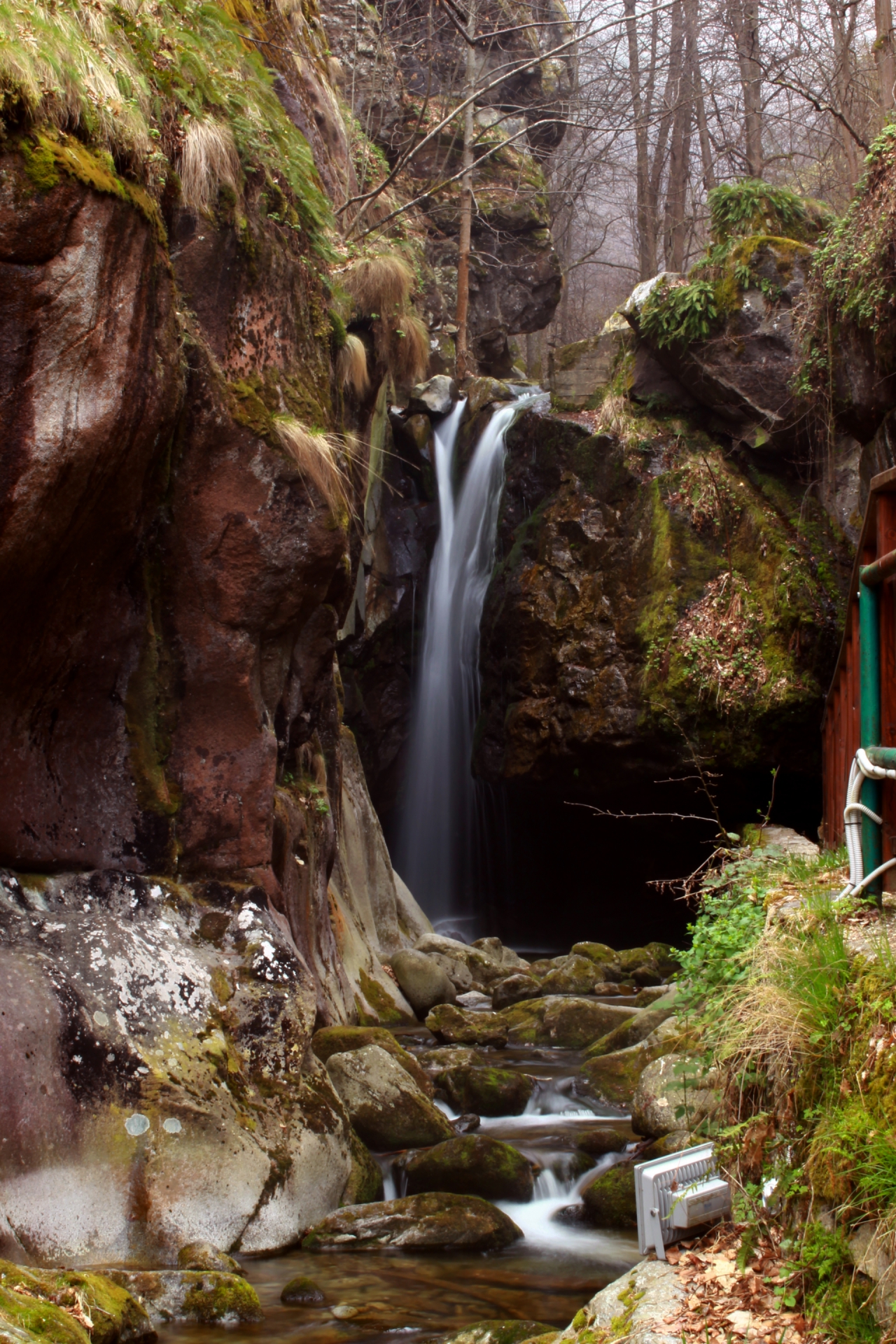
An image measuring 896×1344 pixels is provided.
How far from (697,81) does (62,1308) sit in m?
20.1

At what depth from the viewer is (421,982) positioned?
945 centimetres

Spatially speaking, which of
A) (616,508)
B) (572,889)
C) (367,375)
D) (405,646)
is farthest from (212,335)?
(572,889)

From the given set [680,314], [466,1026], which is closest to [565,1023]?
[466,1026]

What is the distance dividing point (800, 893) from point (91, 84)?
5.04 meters

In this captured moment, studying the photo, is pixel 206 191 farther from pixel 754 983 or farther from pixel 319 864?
pixel 754 983

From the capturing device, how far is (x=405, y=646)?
14.9 meters

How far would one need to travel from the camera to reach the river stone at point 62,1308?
2.81 m

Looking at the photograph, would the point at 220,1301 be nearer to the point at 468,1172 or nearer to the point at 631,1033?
the point at 468,1172

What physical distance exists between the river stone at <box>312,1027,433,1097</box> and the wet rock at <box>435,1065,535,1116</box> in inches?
7.3

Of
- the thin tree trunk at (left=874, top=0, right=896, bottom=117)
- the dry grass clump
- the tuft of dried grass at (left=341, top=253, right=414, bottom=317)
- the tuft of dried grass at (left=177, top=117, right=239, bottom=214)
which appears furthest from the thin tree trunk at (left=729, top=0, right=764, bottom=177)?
the dry grass clump

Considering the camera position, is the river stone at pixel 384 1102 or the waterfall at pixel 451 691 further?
the waterfall at pixel 451 691

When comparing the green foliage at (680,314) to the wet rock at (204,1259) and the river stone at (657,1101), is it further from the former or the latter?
the wet rock at (204,1259)

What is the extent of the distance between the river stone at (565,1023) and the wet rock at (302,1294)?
4294 mm

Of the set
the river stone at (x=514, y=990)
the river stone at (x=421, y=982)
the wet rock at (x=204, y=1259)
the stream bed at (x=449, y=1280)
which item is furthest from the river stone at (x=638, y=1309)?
the river stone at (x=514, y=990)
